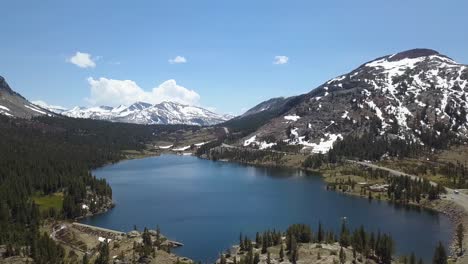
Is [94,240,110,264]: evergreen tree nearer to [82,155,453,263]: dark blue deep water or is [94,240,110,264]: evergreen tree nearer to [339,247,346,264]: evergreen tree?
[82,155,453,263]: dark blue deep water

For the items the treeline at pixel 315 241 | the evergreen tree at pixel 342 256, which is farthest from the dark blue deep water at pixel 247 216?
the evergreen tree at pixel 342 256

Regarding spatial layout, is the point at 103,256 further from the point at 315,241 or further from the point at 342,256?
the point at 342,256

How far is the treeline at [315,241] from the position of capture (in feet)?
302

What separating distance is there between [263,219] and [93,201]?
171 ft

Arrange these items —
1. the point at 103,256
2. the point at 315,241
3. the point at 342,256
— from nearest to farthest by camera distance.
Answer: the point at 342,256 → the point at 103,256 → the point at 315,241

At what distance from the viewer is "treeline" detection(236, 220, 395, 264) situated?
92000mm

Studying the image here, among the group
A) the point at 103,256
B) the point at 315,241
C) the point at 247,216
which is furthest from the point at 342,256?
the point at 247,216

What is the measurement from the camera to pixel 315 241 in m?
101

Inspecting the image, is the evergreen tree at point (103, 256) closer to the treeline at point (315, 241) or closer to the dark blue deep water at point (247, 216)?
the dark blue deep water at point (247, 216)

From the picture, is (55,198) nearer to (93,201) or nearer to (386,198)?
(93,201)

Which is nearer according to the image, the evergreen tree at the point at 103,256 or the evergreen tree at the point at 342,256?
the evergreen tree at the point at 342,256

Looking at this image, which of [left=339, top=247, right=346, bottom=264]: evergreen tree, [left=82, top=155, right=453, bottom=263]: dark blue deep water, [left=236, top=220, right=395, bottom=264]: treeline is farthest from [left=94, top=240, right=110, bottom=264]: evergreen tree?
[left=339, top=247, right=346, bottom=264]: evergreen tree

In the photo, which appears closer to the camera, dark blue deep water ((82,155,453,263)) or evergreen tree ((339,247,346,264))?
evergreen tree ((339,247,346,264))

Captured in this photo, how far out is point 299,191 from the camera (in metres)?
188
